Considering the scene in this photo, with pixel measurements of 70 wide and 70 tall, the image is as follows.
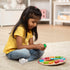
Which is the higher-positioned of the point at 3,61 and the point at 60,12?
the point at 60,12

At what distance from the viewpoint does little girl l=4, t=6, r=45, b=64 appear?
1511mm

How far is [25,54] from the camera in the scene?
151cm

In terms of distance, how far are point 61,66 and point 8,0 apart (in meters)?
3.18

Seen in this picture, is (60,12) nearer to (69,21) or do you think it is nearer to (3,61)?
(69,21)

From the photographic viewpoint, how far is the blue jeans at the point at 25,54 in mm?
1505

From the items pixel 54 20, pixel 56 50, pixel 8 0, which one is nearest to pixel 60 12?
pixel 54 20

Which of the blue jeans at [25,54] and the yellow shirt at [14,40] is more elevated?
the yellow shirt at [14,40]

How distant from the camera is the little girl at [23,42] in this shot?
59.5 inches

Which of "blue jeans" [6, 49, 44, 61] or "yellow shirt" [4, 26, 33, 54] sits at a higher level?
"yellow shirt" [4, 26, 33, 54]

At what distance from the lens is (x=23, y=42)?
63.4 inches

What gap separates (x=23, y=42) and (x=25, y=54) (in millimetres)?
134

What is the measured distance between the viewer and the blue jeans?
1.50 meters

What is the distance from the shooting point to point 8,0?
170 inches

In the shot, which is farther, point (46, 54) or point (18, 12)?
point (18, 12)
